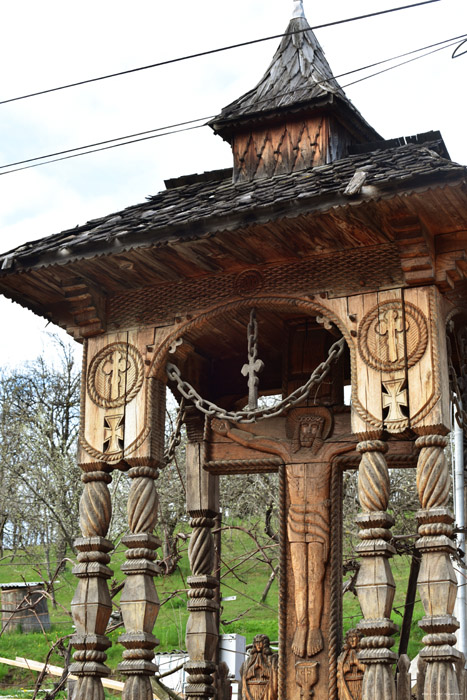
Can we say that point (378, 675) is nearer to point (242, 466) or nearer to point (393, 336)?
point (393, 336)

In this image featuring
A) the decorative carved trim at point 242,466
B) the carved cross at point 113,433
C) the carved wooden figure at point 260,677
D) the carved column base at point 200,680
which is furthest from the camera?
the decorative carved trim at point 242,466

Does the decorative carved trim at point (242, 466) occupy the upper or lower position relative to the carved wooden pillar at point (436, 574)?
upper

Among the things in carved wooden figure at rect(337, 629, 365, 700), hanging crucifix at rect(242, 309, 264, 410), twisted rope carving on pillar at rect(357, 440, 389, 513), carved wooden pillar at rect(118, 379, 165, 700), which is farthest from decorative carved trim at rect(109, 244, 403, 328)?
carved wooden figure at rect(337, 629, 365, 700)

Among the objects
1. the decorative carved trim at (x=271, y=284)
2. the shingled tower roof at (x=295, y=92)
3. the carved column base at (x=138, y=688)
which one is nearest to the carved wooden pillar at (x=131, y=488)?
the carved column base at (x=138, y=688)

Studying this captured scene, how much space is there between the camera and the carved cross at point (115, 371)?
8.62 meters

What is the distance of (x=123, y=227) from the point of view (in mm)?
8273

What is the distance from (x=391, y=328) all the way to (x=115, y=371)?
268 cm

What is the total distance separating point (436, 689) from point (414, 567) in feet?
15.0

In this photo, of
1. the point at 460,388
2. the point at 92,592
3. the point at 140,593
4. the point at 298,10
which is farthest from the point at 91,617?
the point at 298,10

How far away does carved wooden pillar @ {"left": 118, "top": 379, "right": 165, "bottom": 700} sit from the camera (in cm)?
775

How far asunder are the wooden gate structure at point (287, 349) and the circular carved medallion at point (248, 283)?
3cm

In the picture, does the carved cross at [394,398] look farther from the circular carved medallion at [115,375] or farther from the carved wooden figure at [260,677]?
the carved wooden figure at [260,677]

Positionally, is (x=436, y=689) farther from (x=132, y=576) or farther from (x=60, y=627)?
(x=60, y=627)

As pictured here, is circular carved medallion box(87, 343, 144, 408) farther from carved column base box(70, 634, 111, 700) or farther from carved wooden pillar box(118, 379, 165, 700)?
carved column base box(70, 634, 111, 700)
